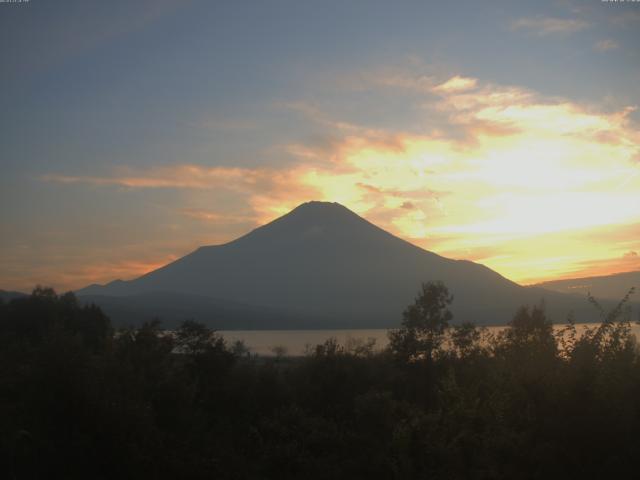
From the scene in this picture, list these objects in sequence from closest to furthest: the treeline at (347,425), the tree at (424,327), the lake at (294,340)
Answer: the treeline at (347,425) < the tree at (424,327) < the lake at (294,340)

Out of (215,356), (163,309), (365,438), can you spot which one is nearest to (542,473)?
(365,438)

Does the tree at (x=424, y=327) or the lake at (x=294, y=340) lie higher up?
the tree at (x=424, y=327)

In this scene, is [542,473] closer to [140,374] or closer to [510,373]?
[510,373]

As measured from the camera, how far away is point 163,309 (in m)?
176

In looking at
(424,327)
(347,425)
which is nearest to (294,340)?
(424,327)

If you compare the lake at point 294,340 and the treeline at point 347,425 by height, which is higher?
the treeline at point 347,425

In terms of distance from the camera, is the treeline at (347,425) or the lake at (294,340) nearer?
the treeline at (347,425)

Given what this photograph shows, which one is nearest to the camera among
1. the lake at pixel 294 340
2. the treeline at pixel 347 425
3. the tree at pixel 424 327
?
the treeline at pixel 347 425

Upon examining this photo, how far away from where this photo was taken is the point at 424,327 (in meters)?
38.0

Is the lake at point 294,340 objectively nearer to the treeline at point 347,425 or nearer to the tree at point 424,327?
the tree at point 424,327

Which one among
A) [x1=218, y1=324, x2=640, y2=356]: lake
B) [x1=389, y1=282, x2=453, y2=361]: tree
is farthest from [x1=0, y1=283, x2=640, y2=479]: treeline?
[x1=218, y1=324, x2=640, y2=356]: lake

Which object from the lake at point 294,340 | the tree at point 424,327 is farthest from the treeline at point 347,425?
the lake at point 294,340

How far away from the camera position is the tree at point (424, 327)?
36.9 meters

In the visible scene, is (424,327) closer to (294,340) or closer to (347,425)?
(347,425)
